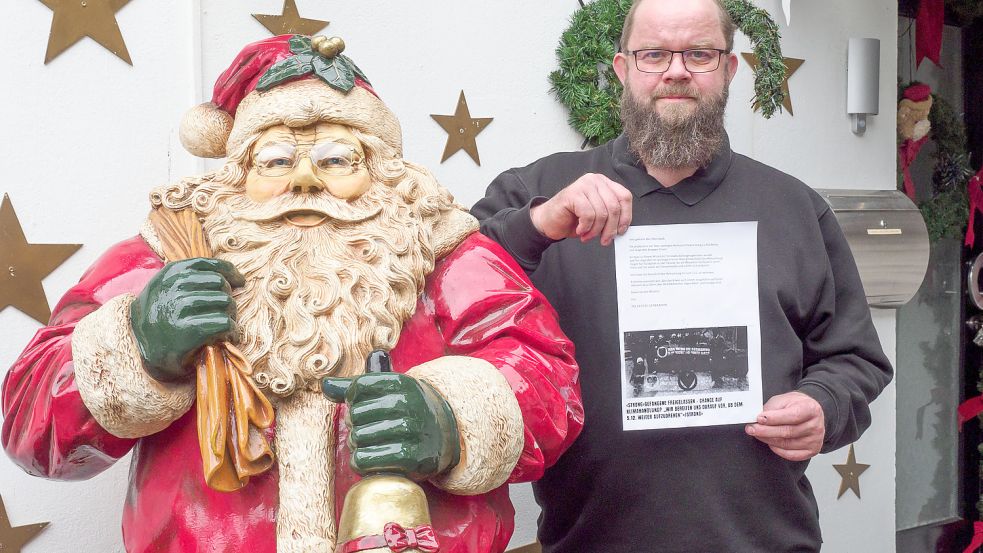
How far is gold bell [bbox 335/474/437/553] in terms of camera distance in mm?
1093

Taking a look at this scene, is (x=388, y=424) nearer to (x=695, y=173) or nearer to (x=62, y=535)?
(x=695, y=173)

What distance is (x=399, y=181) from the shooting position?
1484 mm

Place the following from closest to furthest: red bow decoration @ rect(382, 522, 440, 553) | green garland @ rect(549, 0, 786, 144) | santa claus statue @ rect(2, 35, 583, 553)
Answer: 1. red bow decoration @ rect(382, 522, 440, 553)
2. santa claus statue @ rect(2, 35, 583, 553)
3. green garland @ rect(549, 0, 786, 144)

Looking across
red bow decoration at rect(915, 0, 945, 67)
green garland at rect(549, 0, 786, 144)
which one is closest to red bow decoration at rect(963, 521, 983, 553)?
red bow decoration at rect(915, 0, 945, 67)

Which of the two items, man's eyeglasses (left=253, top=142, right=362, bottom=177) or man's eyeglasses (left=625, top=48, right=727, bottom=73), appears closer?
man's eyeglasses (left=253, top=142, right=362, bottom=177)

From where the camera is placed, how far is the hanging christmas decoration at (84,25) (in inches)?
75.5

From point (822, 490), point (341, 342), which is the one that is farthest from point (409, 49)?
point (822, 490)

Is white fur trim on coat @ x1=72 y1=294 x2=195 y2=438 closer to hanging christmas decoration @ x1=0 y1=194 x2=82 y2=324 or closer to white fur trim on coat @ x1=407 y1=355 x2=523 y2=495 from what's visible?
white fur trim on coat @ x1=407 y1=355 x2=523 y2=495

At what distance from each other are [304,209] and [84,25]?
3.07ft

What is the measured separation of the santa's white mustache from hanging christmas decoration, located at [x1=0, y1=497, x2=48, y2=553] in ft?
3.26

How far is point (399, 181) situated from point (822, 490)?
2.45 metres

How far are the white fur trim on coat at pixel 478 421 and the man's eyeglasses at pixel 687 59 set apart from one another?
882mm

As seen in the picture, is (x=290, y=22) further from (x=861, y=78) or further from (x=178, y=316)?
(x=861, y=78)

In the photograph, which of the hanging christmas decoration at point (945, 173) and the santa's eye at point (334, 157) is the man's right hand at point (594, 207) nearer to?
the santa's eye at point (334, 157)
